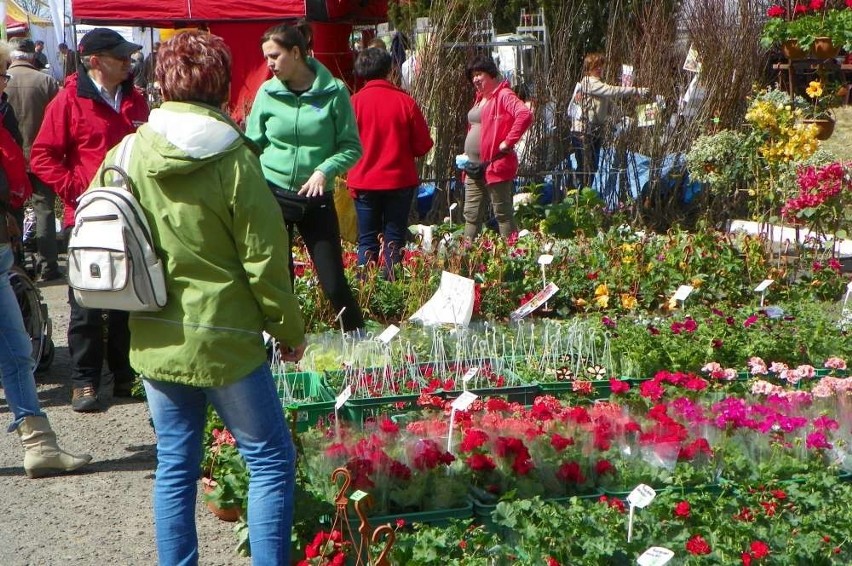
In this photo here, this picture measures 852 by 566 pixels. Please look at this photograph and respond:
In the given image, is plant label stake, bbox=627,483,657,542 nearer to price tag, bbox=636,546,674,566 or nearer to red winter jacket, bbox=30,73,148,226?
price tag, bbox=636,546,674,566

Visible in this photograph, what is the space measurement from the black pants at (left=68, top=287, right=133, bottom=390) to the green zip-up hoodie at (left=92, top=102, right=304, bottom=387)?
8.13 feet

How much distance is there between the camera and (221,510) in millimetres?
4004

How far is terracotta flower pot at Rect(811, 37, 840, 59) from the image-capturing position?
8.10 m

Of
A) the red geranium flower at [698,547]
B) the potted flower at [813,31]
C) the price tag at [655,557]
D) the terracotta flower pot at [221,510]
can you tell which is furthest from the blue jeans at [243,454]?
the potted flower at [813,31]

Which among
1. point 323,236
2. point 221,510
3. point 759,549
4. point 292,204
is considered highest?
point 292,204

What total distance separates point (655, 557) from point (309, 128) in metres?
2.95

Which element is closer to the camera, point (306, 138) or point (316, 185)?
point (316, 185)

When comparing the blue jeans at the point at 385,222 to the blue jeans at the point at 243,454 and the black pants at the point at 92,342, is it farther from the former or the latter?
the blue jeans at the point at 243,454

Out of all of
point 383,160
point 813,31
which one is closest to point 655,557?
point 383,160

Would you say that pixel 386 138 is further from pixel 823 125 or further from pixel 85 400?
pixel 823 125

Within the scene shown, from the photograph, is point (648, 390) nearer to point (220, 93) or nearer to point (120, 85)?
point (220, 93)

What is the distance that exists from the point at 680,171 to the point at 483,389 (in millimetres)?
5159

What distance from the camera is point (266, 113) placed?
532 centimetres

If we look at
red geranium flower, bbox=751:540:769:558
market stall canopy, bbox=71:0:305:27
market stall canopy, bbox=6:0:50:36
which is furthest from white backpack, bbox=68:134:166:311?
market stall canopy, bbox=6:0:50:36
